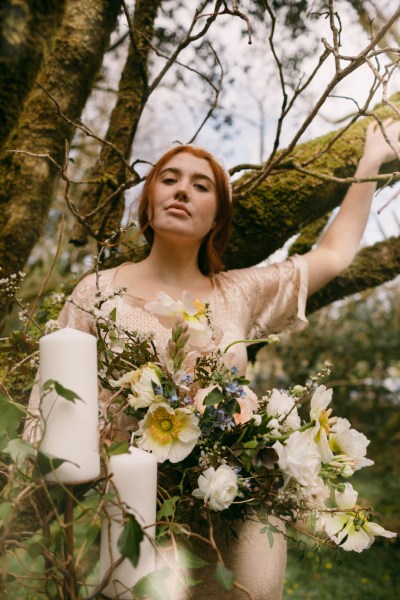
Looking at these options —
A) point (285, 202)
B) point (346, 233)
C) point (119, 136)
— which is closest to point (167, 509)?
point (346, 233)

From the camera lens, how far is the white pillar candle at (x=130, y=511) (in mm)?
1072

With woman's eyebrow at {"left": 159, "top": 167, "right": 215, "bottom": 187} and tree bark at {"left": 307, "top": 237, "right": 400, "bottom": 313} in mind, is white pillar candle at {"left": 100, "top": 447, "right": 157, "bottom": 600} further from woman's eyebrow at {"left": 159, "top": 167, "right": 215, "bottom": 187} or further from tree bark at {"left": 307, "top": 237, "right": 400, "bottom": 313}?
tree bark at {"left": 307, "top": 237, "right": 400, "bottom": 313}

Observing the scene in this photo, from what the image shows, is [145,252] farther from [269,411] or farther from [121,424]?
[269,411]

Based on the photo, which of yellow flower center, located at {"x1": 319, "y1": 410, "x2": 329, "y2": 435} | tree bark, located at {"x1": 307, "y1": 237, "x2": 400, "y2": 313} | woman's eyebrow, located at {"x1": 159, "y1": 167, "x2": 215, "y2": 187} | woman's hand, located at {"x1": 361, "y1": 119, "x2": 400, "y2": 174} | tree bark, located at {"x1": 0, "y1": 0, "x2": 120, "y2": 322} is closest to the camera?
yellow flower center, located at {"x1": 319, "y1": 410, "x2": 329, "y2": 435}

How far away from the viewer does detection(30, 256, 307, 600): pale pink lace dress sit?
1581 millimetres

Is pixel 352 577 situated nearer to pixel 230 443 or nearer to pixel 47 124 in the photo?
pixel 230 443

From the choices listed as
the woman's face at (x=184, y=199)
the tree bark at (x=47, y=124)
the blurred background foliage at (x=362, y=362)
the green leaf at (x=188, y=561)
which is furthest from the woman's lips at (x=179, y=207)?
the blurred background foliage at (x=362, y=362)

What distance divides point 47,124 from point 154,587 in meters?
1.92

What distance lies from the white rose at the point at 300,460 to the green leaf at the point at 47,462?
54cm

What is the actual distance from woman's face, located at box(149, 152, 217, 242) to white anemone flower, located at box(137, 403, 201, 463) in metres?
0.95

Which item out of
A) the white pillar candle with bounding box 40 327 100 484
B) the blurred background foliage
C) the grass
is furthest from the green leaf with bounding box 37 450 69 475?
the blurred background foliage

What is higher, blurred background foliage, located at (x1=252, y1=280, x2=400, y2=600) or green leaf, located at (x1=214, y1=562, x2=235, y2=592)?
blurred background foliage, located at (x1=252, y1=280, x2=400, y2=600)

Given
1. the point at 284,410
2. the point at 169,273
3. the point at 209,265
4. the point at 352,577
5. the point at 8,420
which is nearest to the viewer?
the point at 8,420

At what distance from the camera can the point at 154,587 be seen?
1.01 metres
